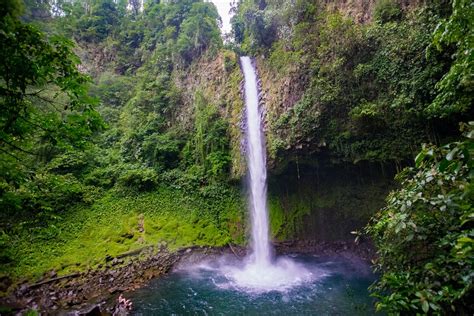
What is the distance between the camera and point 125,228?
1039 centimetres

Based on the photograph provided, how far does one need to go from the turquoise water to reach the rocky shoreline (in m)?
0.55

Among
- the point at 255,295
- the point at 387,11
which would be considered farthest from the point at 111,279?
the point at 387,11

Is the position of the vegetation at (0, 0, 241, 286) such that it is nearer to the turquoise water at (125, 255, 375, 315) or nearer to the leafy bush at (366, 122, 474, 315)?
the turquoise water at (125, 255, 375, 315)

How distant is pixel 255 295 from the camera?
7219mm

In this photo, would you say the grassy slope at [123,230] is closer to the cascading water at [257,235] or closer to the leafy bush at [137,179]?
the leafy bush at [137,179]

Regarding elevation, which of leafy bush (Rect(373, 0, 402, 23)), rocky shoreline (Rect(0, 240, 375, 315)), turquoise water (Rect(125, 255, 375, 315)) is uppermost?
leafy bush (Rect(373, 0, 402, 23))

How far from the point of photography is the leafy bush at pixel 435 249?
193 cm

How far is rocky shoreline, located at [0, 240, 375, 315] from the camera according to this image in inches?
277

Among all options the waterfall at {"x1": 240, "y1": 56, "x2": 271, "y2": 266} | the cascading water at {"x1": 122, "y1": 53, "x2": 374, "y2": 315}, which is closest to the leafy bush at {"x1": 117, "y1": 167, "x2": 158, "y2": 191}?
the cascading water at {"x1": 122, "y1": 53, "x2": 374, "y2": 315}

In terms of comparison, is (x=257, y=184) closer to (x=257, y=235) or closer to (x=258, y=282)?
(x=257, y=235)

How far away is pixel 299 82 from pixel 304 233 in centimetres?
630

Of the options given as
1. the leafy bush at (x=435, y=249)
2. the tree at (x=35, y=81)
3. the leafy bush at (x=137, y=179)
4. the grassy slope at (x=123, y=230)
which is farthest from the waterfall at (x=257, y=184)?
the tree at (x=35, y=81)

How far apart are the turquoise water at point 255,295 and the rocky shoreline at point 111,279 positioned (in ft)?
1.82

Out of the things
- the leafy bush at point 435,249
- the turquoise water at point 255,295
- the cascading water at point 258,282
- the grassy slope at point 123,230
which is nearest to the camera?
the leafy bush at point 435,249
